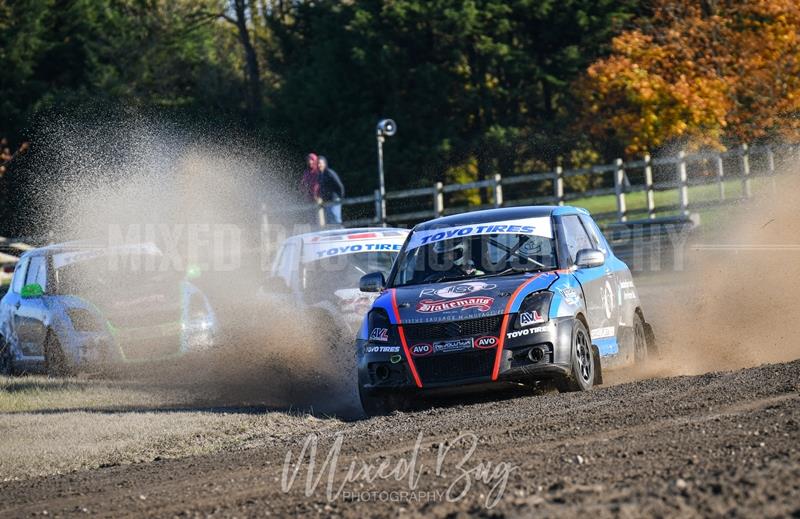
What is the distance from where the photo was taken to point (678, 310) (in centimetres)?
1487

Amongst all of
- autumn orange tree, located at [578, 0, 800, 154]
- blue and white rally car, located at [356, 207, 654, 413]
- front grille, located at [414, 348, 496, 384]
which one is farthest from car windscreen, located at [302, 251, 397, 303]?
autumn orange tree, located at [578, 0, 800, 154]

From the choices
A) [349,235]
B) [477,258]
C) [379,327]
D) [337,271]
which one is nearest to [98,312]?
[337,271]

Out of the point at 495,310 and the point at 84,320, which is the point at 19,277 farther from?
the point at 495,310

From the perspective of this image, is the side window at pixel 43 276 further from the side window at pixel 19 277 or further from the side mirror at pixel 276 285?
the side mirror at pixel 276 285

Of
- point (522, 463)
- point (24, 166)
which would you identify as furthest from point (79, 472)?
point (24, 166)

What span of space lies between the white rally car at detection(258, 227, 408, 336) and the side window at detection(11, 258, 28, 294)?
360 centimetres

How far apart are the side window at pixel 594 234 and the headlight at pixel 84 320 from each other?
19.4 ft

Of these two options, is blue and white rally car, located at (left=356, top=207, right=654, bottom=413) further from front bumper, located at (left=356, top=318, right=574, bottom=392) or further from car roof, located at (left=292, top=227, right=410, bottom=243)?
car roof, located at (left=292, top=227, right=410, bottom=243)

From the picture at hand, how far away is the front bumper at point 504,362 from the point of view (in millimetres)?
9094

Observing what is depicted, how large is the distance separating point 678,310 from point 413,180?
25.5 meters

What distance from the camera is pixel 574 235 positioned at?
10555 millimetres

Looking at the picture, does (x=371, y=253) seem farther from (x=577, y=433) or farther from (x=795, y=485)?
(x=795, y=485)

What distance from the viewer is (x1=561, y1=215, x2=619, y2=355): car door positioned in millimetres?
10000

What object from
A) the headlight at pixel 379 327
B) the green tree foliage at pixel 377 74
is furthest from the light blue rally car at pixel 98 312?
the green tree foliage at pixel 377 74
